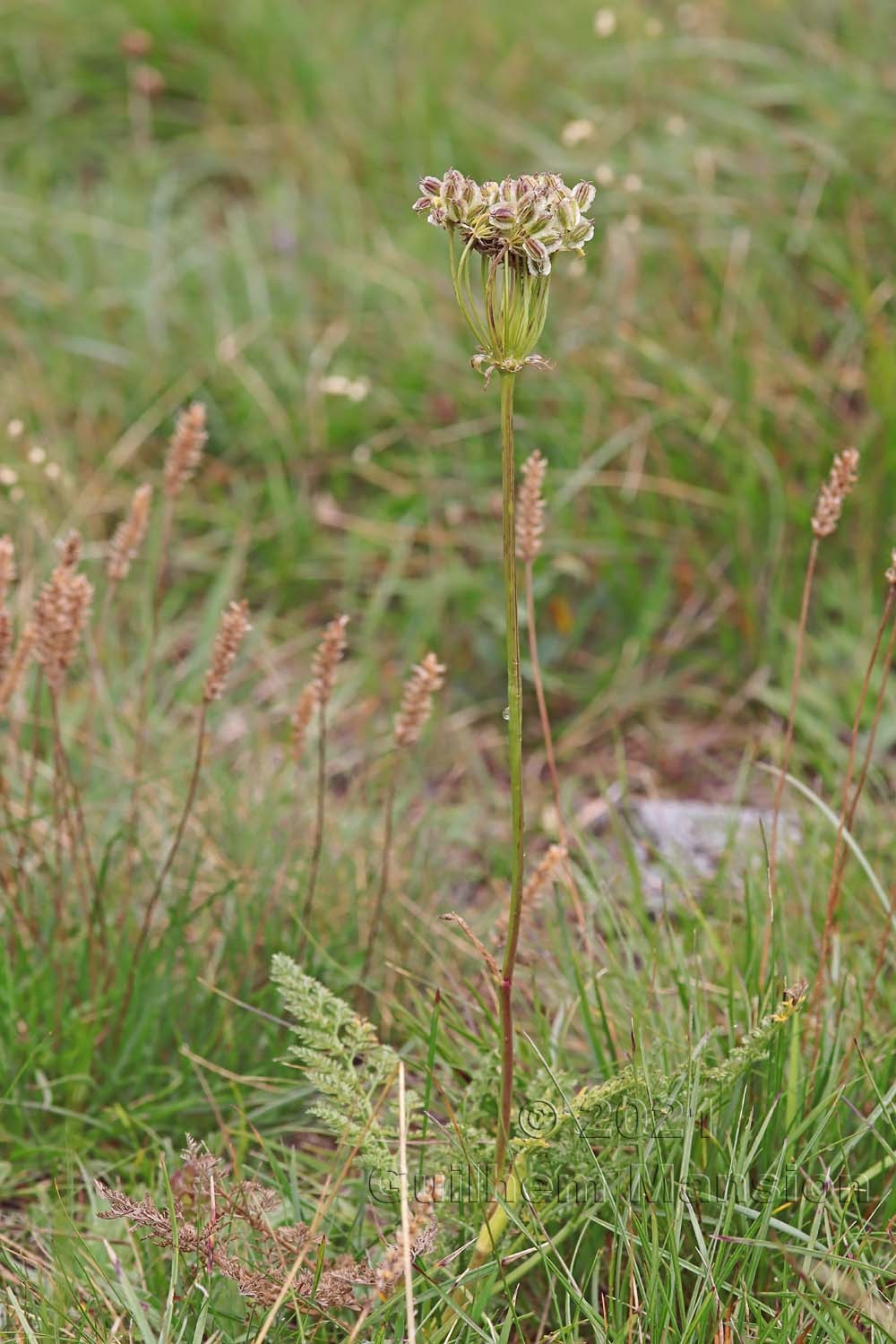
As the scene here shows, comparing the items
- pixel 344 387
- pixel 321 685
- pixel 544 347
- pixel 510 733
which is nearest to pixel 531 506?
pixel 321 685

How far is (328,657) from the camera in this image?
1720 millimetres

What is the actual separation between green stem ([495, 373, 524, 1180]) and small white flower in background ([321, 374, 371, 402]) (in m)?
1.57

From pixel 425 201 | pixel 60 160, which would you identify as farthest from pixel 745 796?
pixel 60 160

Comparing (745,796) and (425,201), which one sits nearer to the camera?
(425,201)

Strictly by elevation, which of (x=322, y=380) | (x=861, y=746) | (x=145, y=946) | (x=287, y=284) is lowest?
(x=145, y=946)

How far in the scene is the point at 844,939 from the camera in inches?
79.8

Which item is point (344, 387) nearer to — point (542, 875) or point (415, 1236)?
point (542, 875)

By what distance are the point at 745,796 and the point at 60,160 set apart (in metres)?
3.06

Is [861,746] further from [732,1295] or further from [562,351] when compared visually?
[732,1295]

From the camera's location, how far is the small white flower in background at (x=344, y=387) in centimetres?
291

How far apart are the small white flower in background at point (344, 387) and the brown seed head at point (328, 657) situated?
1.25 meters

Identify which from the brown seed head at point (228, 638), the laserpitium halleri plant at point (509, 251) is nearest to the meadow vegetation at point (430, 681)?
the brown seed head at point (228, 638)

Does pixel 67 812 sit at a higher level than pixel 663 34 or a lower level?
lower

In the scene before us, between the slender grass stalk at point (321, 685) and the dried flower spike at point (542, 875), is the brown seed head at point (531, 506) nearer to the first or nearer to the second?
the slender grass stalk at point (321, 685)
